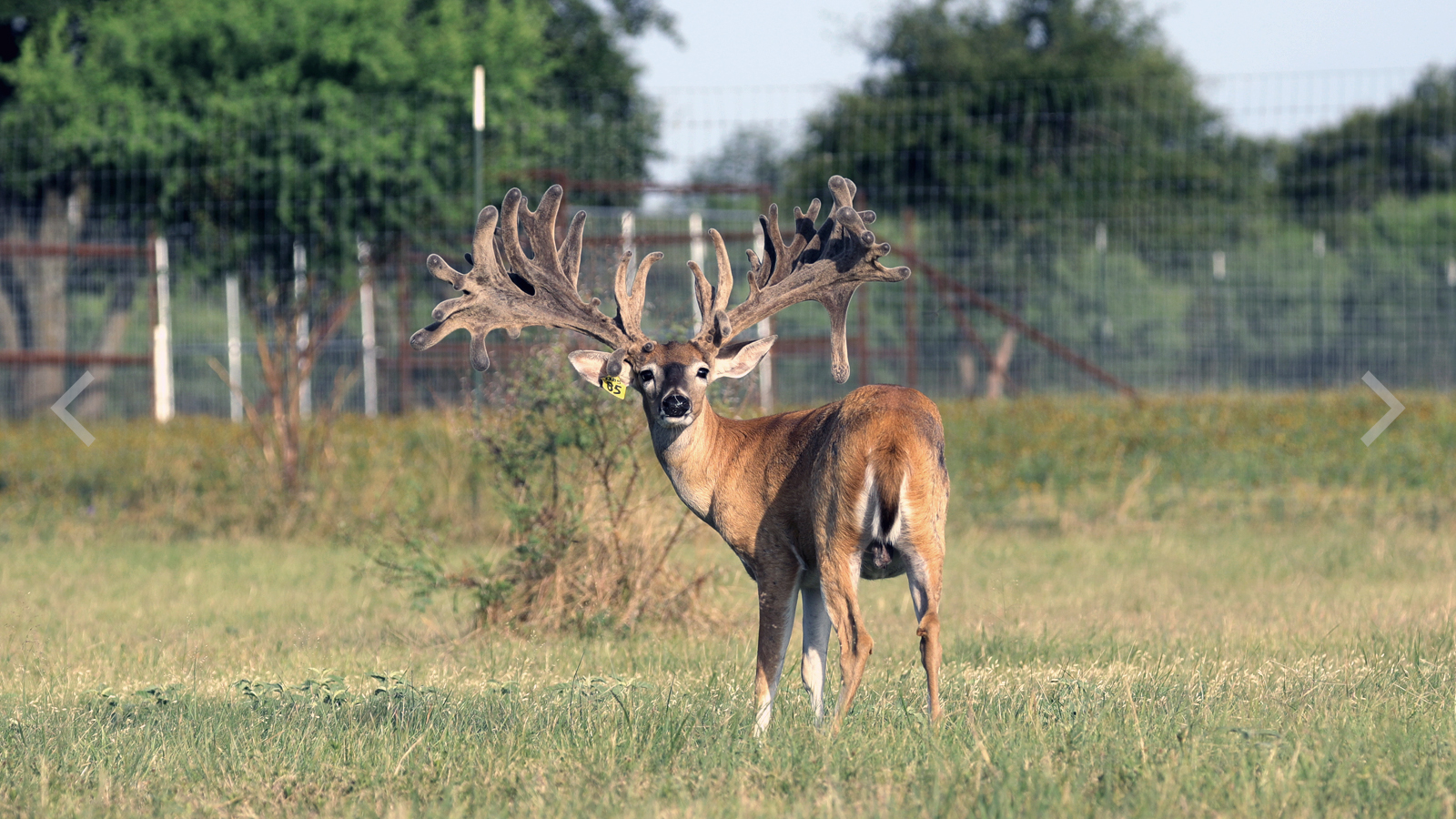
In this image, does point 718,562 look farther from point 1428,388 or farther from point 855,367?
point 1428,388

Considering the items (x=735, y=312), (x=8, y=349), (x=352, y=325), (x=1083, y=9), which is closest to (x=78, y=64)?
(x=352, y=325)

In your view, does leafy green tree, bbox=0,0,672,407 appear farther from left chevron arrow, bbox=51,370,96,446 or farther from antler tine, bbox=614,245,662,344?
antler tine, bbox=614,245,662,344

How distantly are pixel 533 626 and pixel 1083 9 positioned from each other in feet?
99.9

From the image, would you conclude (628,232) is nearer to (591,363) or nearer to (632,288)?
(632,288)

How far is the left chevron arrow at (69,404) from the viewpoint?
1502cm

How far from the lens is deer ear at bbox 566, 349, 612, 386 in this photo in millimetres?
6547

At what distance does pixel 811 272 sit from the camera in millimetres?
6875

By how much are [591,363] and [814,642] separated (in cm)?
155

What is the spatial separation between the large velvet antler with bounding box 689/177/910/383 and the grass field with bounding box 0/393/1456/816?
1580 millimetres

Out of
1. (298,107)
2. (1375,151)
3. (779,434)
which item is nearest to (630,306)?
(779,434)

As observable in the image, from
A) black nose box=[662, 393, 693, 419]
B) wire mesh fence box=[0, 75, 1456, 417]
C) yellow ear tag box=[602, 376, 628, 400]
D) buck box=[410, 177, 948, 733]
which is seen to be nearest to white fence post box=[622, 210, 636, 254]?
wire mesh fence box=[0, 75, 1456, 417]

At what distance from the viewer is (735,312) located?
6711 mm

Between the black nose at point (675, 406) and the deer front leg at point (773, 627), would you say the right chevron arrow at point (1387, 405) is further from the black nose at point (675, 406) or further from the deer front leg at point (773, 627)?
the black nose at point (675, 406)

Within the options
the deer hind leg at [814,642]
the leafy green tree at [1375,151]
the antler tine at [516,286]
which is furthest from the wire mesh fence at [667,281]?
the deer hind leg at [814,642]
